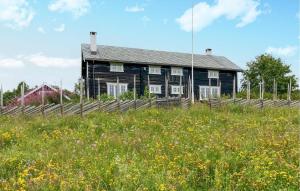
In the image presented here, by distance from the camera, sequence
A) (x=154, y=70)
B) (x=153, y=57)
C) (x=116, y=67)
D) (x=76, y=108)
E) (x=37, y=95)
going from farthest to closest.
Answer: (x=153, y=57)
(x=154, y=70)
(x=116, y=67)
(x=37, y=95)
(x=76, y=108)

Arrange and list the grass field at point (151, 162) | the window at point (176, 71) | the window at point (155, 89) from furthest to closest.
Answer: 1. the window at point (176, 71)
2. the window at point (155, 89)
3. the grass field at point (151, 162)

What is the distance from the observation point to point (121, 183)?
666 cm

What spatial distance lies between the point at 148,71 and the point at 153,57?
6.20ft

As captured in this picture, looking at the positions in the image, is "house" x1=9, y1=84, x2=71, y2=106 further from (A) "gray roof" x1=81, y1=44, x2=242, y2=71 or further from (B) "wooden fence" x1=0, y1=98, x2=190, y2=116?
(B) "wooden fence" x1=0, y1=98, x2=190, y2=116

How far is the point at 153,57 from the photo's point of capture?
42.8 meters

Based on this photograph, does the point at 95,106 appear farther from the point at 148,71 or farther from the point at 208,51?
the point at 208,51

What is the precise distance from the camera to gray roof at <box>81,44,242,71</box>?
39.7 m

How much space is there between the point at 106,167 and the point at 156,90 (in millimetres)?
34461

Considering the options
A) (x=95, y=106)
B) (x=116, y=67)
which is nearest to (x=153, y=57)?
(x=116, y=67)

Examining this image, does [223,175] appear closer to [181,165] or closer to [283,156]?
[181,165]

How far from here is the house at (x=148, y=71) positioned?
3909 centimetres

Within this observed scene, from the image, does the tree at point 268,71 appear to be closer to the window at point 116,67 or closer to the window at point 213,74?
the window at point 213,74

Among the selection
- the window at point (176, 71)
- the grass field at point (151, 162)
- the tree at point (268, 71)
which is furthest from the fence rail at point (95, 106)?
the tree at point (268, 71)

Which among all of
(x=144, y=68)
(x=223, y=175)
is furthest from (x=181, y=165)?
(x=144, y=68)
